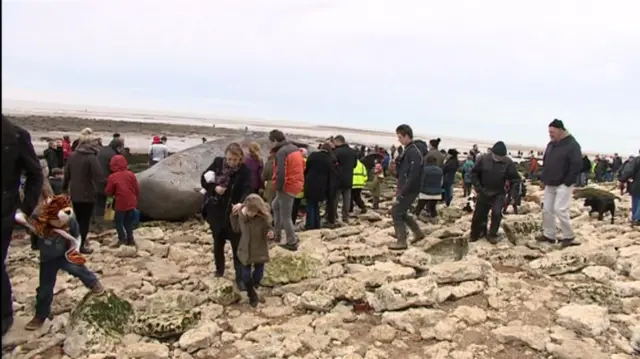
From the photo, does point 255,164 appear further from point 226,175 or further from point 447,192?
point 447,192

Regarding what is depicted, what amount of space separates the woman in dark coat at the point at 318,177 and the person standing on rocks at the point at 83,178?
388 cm

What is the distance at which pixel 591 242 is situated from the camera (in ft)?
29.5

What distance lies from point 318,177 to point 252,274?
11.4 ft

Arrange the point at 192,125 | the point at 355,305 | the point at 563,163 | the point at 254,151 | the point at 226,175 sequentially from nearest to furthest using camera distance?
the point at 355,305, the point at 226,175, the point at 563,163, the point at 254,151, the point at 192,125

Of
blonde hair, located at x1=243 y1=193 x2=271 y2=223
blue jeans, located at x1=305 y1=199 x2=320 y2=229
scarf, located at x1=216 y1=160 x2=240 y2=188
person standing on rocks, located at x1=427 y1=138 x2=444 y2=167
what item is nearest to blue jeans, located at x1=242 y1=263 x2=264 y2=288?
blonde hair, located at x1=243 y1=193 x2=271 y2=223

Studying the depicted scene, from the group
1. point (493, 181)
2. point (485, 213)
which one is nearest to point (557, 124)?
point (493, 181)

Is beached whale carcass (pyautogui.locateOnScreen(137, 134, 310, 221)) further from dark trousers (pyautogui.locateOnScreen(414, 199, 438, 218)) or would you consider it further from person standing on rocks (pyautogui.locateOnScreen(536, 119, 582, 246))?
person standing on rocks (pyautogui.locateOnScreen(536, 119, 582, 246))

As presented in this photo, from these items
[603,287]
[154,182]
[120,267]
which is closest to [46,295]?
[120,267]

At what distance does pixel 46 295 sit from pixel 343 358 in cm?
349

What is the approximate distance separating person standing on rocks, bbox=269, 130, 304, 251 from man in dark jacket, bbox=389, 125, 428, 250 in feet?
5.70

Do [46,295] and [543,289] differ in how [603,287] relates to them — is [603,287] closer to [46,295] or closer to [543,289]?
[543,289]

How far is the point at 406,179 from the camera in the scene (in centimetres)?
847

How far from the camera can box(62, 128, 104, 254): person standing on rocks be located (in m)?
7.96

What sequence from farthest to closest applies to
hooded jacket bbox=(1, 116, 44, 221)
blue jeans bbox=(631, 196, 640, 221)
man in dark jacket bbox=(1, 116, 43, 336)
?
blue jeans bbox=(631, 196, 640, 221), hooded jacket bbox=(1, 116, 44, 221), man in dark jacket bbox=(1, 116, 43, 336)
